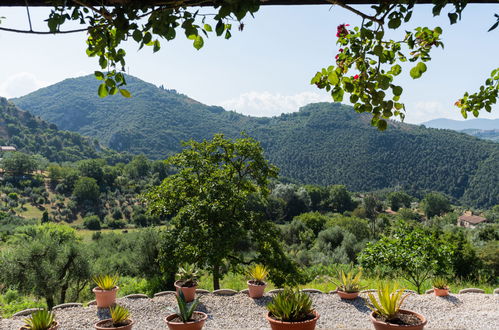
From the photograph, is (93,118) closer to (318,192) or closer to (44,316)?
(318,192)

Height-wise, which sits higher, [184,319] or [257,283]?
[184,319]

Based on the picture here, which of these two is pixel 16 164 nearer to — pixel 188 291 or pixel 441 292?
pixel 188 291

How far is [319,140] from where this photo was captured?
4077 inches

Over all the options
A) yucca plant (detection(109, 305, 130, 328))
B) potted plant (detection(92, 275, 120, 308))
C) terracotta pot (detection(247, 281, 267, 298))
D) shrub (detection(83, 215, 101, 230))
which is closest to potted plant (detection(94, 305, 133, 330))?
yucca plant (detection(109, 305, 130, 328))

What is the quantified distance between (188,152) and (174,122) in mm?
125517

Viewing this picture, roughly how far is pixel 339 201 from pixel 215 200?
4886 cm

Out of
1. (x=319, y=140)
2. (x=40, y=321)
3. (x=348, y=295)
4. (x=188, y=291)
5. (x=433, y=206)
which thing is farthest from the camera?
(x=319, y=140)

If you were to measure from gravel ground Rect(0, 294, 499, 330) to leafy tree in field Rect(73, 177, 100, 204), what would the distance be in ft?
161

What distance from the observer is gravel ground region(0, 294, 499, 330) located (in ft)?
19.0

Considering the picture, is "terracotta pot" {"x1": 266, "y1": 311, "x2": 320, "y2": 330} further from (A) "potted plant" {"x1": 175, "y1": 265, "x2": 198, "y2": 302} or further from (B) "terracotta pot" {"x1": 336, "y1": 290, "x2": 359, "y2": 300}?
(B) "terracotta pot" {"x1": 336, "y1": 290, "x2": 359, "y2": 300}

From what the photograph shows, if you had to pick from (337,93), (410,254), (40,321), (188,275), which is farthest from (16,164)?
(337,93)

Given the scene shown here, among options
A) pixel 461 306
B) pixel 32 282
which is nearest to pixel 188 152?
pixel 32 282

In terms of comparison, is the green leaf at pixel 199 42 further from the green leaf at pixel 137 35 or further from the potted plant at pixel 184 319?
the potted plant at pixel 184 319

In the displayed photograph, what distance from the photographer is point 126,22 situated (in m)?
1.45
